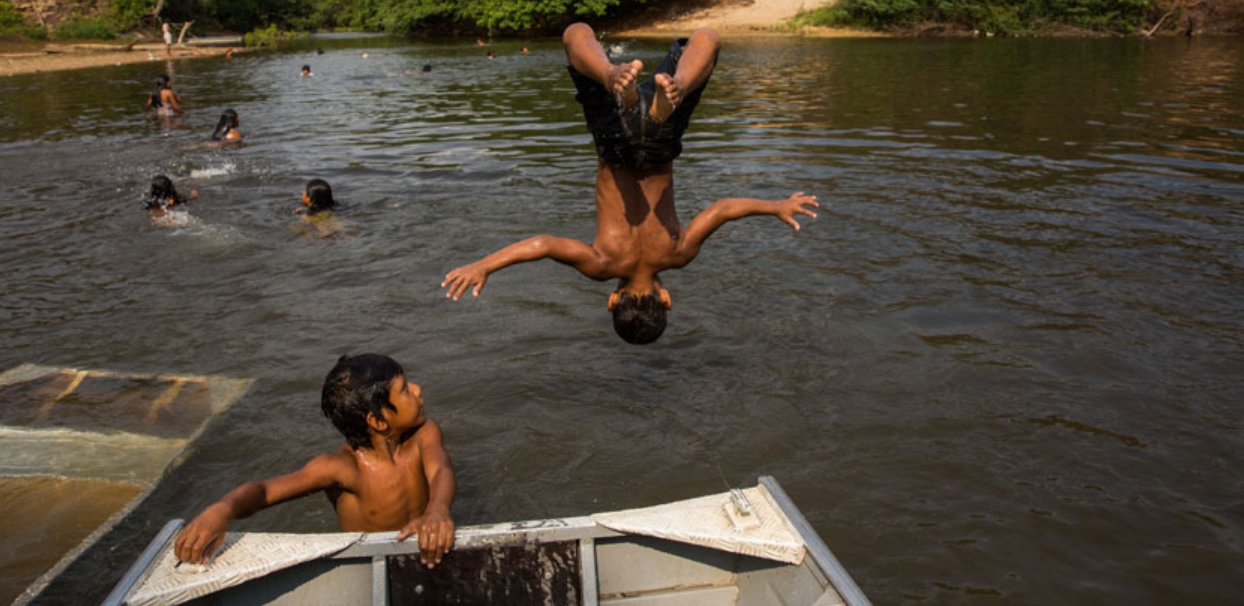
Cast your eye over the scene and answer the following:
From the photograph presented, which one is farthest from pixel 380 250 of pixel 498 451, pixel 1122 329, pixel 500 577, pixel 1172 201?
pixel 1172 201

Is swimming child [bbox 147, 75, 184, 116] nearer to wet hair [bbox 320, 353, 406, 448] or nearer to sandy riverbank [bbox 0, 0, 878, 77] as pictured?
sandy riverbank [bbox 0, 0, 878, 77]

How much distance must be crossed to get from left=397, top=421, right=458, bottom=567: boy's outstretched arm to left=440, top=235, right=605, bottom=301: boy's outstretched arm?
0.77 metres

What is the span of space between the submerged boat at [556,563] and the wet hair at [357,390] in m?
0.50

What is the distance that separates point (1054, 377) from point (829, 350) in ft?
5.74

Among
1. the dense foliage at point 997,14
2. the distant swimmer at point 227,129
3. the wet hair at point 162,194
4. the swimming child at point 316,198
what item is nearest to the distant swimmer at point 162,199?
the wet hair at point 162,194

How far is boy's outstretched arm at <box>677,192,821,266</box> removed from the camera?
16.7ft

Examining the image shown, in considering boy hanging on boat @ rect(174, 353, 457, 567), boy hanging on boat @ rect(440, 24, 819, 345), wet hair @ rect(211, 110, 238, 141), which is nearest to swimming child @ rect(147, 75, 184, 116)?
wet hair @ rect(211, 110, 238, 141)

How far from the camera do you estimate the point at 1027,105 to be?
58.6ft

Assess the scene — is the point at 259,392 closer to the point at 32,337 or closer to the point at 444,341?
the point at 444,341

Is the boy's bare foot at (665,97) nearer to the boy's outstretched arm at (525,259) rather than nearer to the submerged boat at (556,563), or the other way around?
the boy's outstretched arm at (525,259)

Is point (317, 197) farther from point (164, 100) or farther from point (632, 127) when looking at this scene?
point (164, 100)

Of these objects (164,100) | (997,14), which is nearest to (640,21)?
(997,14)

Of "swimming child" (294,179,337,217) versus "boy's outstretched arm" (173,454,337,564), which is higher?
"swimming child" (294,179,337,217)

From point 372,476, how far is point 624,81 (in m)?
2.20
